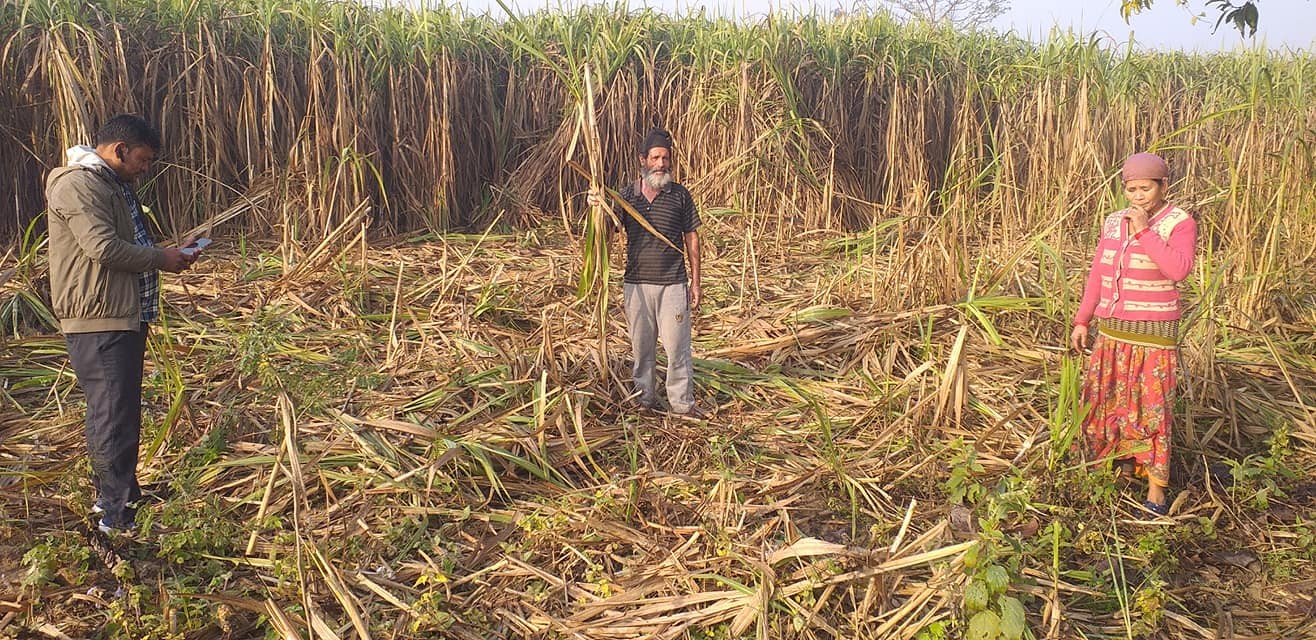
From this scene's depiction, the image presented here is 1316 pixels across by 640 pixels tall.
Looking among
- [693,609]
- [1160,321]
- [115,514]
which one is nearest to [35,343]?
[115,514]

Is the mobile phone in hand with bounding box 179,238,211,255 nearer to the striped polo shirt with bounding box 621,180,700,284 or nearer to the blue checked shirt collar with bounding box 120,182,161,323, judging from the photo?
the blue checked shirt collar with bounding box 120,182,161,323

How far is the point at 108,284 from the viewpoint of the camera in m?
2.51

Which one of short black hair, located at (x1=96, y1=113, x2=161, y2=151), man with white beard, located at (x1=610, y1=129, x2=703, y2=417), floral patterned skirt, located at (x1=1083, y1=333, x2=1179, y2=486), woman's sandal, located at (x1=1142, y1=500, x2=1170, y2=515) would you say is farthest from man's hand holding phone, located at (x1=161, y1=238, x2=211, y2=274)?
woman's sandal, located at (x1=1142, y1=500, x2=1170, y2=515)

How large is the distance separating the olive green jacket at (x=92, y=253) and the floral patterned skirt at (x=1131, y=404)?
2956 millimetres

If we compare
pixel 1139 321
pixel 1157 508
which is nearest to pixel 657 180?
pixel 1139 321

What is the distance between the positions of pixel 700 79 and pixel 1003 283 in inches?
121

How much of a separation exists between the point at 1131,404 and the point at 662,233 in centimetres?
174

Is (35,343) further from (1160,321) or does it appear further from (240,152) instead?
(1160,321)

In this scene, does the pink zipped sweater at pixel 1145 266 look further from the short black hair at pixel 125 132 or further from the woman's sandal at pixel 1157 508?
the short black hair at pixel 125 132

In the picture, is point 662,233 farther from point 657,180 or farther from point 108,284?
point 108,284

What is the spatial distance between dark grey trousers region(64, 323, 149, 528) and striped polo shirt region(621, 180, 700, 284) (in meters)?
1.71

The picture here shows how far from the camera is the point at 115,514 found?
8.55 feet

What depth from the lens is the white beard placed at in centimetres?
336

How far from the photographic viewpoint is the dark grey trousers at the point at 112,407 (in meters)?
2.54
